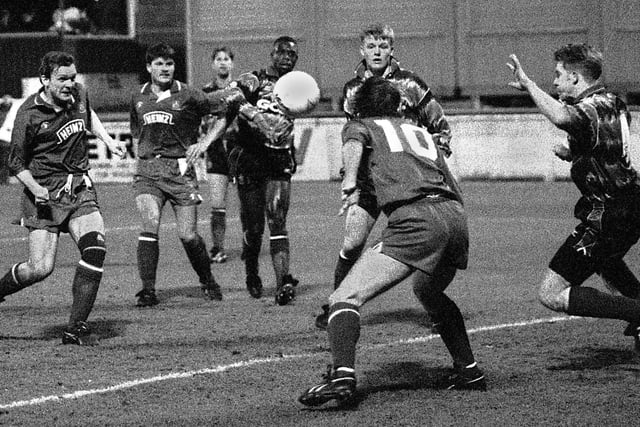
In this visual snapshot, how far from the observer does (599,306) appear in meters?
7.91

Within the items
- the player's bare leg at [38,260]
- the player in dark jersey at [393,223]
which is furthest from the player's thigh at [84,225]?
the player in dark jersey at [393,223]

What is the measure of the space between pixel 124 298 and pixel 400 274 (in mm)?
5010

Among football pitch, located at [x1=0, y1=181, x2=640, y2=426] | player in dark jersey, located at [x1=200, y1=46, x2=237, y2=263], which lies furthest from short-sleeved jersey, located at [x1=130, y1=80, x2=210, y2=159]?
player in dark jersey, located at [x1=200, y1=46, x2=237, y2=263]

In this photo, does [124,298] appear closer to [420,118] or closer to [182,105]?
[182,105]

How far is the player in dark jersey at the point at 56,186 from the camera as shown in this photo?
366 inches

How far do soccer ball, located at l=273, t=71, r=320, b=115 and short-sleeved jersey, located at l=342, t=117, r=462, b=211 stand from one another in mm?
3208

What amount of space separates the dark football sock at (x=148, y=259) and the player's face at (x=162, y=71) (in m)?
1.33

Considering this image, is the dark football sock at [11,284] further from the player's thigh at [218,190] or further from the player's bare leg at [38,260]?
the player's thigh at [218,190]

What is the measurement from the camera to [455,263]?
7.46 metres

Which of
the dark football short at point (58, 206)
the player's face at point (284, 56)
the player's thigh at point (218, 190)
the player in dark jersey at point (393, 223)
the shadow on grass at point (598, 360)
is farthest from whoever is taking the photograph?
the player's thigh at point (218, 190)

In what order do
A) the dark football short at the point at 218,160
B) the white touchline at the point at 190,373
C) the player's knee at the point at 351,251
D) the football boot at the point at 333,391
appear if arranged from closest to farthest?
the football boot at the point at 333,391
the white touchline at the point at 190,373
the player's knee at the point at 351,251
the dark football short at the point at 218,160

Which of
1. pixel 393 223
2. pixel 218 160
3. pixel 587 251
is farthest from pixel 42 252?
pixel 218 160

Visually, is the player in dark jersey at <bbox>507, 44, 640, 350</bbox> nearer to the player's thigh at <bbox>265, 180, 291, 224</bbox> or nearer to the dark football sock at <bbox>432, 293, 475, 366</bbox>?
the dark football sock at <bbox>432, 293, 475, 366</bbox>

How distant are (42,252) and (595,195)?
3974 mm
